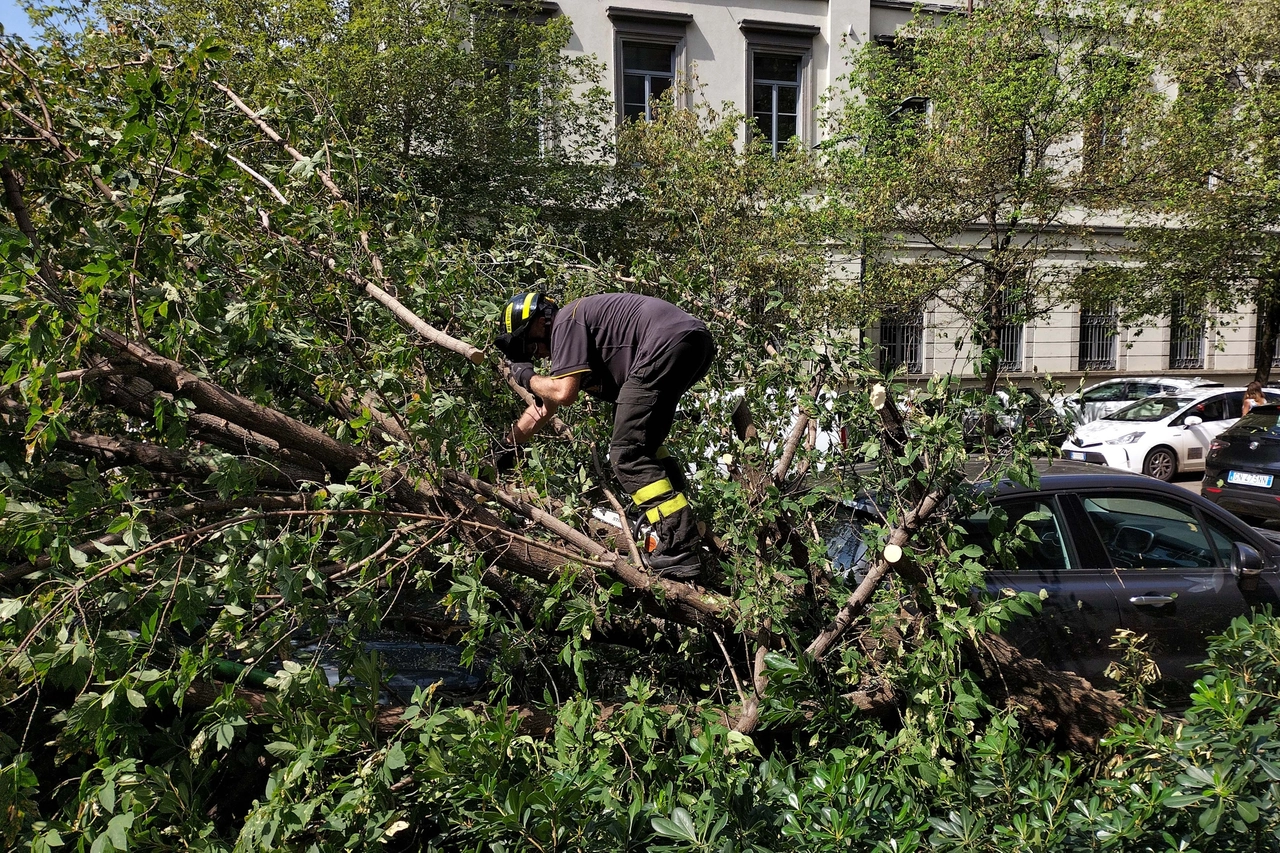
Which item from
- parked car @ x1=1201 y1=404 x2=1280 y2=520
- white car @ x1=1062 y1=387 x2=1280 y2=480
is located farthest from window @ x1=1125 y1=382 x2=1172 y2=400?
parked car @ x1=1201 y1=404 x2=1280 y2=520

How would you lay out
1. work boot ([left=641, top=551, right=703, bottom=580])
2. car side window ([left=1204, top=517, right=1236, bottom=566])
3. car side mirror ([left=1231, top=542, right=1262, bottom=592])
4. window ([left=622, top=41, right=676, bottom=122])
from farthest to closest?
window ([left=622, top=41, right=676, bottom=122]) → car side window ([left=1204, top=517, right=1236, bottom=566]) → car side mirror ([left=1231, top=542, right=1262, bottom=592]) → work boot ([left=641, top=551, right=703, bottom=580])

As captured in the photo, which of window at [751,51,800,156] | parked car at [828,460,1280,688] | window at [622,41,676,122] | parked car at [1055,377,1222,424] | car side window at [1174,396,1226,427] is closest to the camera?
parked car at [828,460,1280,688]

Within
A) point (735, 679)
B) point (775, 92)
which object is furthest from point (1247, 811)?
point (775, 92)

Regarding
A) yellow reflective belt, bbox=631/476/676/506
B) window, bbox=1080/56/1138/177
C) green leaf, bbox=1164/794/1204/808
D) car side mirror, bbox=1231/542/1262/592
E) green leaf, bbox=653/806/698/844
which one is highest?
window, bbox=1080/56/1138/177

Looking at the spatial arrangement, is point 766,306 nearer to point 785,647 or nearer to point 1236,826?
point 785,647

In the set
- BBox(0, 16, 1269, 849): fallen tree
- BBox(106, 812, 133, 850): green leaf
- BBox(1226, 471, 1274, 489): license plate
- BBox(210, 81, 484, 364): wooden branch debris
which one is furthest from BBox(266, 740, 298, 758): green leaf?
BBox(1226, 471, 1274, 489): license plate

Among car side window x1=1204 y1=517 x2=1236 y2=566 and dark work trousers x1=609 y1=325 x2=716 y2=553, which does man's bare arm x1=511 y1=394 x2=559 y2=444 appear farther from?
car side window x1=1204 y1=517 x2=1236 y2=566

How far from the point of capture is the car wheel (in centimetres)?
1389

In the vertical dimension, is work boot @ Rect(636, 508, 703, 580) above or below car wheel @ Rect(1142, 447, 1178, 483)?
above

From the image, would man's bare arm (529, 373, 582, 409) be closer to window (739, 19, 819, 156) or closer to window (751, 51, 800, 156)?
window (739, 19, 819, 156)

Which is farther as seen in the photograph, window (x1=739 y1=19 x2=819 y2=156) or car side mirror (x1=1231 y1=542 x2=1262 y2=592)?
window (x1=739 y1=19 x2=819 y2=156)

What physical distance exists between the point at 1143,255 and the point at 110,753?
18.5m

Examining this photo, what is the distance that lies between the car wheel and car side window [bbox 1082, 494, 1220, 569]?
1016 centimetres

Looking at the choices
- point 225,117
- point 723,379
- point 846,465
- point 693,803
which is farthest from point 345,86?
point 693,803
